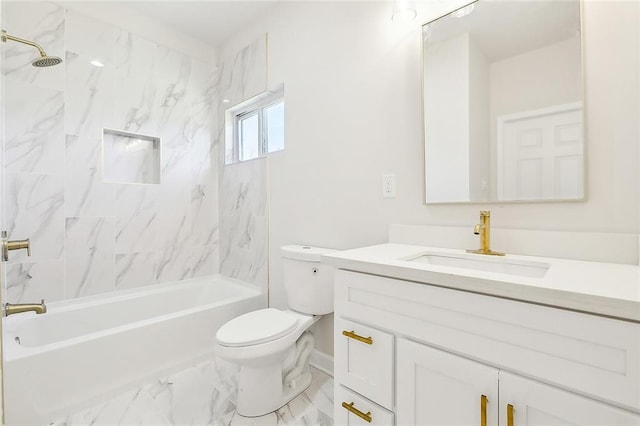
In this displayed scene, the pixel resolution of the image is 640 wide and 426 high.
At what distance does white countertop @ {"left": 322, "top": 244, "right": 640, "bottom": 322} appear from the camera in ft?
2.02

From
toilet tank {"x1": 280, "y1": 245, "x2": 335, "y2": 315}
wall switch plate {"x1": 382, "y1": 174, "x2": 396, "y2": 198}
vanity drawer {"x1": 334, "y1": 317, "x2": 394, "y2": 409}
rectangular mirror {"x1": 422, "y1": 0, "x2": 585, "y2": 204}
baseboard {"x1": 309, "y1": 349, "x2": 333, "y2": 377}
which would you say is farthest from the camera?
baseboard {"x1": 309, "y1": 349, "x2": 333, "y2": 377}

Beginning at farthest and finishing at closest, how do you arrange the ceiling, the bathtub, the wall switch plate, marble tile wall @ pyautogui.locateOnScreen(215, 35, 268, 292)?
marble tile wall @ pyautogui.locateOnScreen(215, 35, 268, 292) < the ceiling < the wall switch plate < the bathtub

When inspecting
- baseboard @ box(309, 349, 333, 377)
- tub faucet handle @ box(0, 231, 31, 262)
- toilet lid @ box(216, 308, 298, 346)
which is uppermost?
tub faucet handle @ box(0, 231, 31, 262)

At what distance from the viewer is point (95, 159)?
7.09 ft

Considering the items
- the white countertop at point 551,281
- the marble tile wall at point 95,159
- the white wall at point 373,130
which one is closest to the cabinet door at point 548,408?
the white countertop at point 551,281

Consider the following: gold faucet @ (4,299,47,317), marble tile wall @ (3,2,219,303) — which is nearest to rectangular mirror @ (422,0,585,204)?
gold faucet @ (4,299,47,317)

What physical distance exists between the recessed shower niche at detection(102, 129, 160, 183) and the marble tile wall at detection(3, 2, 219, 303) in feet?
0.24

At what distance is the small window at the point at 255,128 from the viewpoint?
7.75 feet

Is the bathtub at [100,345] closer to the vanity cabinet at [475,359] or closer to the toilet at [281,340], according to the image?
the toilet at [281,340]

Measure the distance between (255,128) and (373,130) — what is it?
1.33 m

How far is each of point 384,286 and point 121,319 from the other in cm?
213

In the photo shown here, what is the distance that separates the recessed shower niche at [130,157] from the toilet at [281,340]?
1.49m

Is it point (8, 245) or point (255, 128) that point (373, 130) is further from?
point (8, 245)

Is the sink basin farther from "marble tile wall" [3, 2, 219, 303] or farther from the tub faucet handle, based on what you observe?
"marble tile wall" [3, 2, 219, 303]
